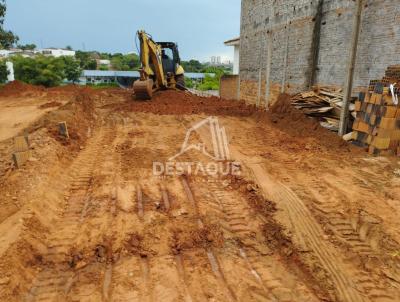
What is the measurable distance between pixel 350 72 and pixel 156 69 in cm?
818

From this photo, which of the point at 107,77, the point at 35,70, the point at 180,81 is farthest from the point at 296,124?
the point at 107,77

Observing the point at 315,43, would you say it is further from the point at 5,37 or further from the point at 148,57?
the point at 5,37

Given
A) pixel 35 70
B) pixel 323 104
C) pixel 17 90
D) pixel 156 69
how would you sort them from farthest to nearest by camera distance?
pixel 35 70
pixel 17 90
pixel 156 69
pixel 323 104

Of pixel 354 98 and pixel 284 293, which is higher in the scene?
pixel 354 98

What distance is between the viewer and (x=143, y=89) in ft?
40.0

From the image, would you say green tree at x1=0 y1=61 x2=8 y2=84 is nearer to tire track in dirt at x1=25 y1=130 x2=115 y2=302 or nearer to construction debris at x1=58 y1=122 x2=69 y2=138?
construction debris at x1=58 y1=122 x2=69 y2=138

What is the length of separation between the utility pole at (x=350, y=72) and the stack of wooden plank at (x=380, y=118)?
1.70 feet

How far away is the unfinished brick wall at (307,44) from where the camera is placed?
→ 7496mm

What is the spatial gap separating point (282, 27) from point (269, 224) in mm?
9766

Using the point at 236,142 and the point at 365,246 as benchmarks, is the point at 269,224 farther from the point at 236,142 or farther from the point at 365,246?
the point at 236,142

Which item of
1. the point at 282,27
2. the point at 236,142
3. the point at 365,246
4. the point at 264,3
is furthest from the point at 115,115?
the point at 365,246

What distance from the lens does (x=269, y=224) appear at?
13.4 feet
